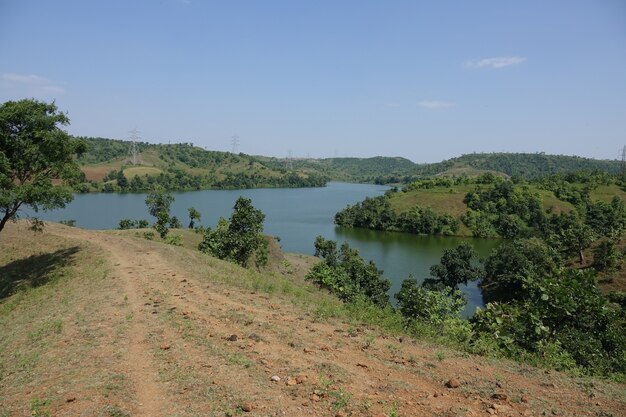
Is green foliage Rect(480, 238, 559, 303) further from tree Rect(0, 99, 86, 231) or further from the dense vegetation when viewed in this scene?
tree Rect(0, 99, 86, 231)

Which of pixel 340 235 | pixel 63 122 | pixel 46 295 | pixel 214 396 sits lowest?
pixel 340 235

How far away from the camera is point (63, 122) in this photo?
2192 centimetres

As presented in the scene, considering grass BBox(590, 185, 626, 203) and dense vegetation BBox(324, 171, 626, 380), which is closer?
dense vegetation BBox(324, 171, 626, 380)

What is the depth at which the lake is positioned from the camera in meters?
82.4

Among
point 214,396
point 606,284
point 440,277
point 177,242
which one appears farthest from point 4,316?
point 606,284

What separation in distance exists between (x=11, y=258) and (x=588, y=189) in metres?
167

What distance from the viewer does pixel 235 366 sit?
9.91 meters

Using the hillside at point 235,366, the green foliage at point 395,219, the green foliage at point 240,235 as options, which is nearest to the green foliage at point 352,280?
the green foliage at point 240,235

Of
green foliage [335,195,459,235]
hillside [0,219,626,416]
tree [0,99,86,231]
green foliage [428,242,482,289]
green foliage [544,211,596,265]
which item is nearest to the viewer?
hillside [0,219,626,416]

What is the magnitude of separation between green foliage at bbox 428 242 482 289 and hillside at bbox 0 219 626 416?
48977 millimetres

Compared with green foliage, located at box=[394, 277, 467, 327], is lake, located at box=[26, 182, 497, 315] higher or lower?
lower

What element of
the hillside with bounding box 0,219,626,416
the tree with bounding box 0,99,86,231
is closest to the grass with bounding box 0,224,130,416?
the hillside with bounding box 0,219,626,416

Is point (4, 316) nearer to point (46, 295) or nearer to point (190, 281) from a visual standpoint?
point (46, 295)

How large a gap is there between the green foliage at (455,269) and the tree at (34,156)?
2086 inches
